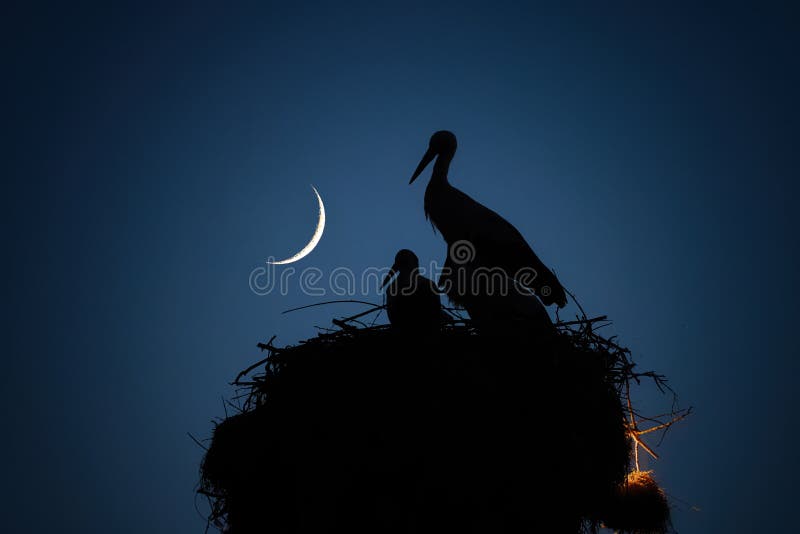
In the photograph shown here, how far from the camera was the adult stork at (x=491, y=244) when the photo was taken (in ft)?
12.7

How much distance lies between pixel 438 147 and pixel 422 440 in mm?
3298

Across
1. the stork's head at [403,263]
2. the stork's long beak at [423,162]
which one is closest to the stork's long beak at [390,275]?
the stork's head at [403,263]

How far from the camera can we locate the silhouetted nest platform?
77.0 inches

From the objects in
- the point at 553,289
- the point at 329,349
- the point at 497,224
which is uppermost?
the point at 497,224

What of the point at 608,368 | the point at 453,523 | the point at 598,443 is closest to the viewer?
the point at 453,523

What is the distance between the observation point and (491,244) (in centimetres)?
387

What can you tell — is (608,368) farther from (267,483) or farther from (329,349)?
(267,483)

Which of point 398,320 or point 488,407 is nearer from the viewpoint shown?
point 488,407

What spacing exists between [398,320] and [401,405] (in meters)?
1.43

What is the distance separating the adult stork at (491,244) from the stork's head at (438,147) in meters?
0.74

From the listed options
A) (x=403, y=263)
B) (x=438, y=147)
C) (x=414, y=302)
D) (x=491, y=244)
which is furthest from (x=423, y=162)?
(x=414, y=302)

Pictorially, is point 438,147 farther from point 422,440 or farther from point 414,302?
point 422,440

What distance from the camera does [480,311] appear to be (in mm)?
3666

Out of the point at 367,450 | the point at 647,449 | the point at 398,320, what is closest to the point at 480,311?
the point at 398,320
